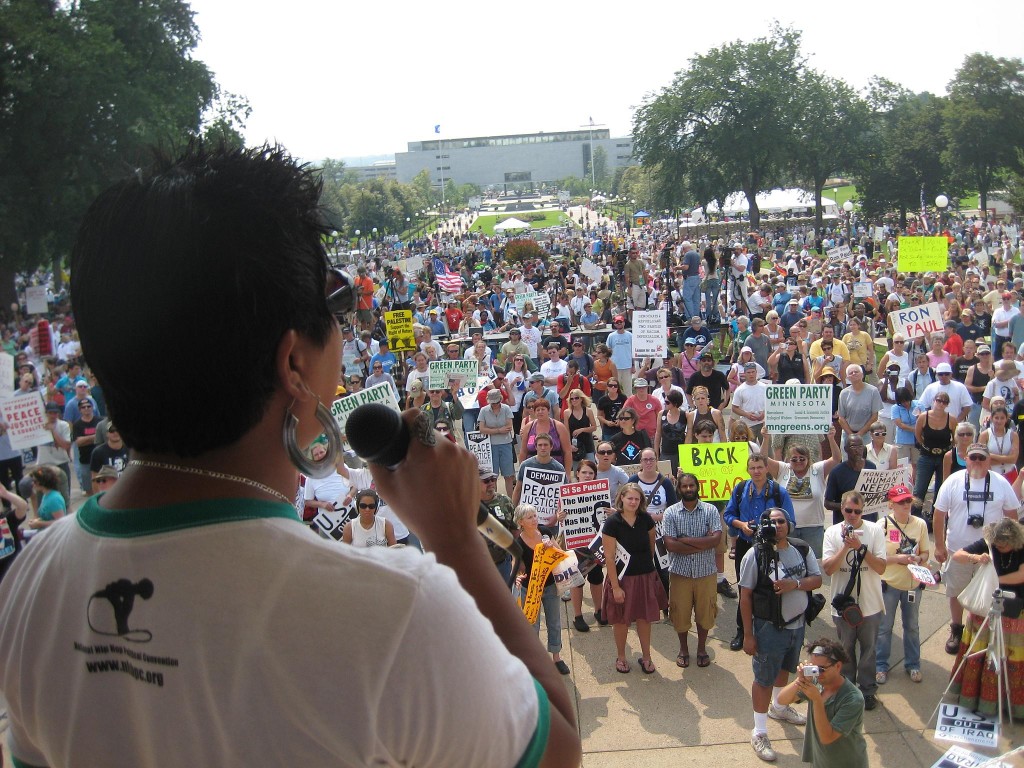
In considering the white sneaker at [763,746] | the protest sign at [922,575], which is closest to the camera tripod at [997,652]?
the protest sign at [922,575]

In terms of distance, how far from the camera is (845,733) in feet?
17.5

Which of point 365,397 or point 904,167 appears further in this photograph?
point 904,167

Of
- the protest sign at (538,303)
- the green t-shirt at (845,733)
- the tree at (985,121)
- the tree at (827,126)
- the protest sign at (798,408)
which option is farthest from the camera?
the tree at (827,126)

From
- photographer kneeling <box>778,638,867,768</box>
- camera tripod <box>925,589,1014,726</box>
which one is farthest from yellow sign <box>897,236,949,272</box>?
photographer kneeling <box>778,638,867,768</box>

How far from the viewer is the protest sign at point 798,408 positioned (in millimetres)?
9781

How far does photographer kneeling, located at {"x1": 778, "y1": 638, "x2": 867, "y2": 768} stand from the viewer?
535 centimetres

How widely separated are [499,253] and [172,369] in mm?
43877

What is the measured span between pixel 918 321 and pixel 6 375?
40.8ft

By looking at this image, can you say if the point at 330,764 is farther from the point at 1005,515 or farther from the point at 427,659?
the point at 1005,515

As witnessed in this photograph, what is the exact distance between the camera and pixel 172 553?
1.00 meters

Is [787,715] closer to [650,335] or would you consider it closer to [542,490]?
[542,490]

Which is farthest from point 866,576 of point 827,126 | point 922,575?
point 827,126

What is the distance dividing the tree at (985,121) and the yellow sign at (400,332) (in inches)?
1956

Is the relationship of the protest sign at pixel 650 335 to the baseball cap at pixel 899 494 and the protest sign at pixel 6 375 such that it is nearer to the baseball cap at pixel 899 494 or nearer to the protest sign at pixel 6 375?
the baseball cap at pixel 899 494
